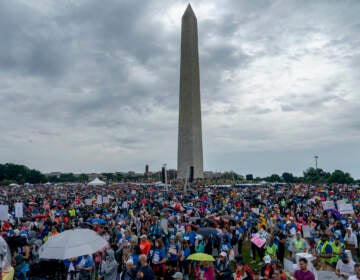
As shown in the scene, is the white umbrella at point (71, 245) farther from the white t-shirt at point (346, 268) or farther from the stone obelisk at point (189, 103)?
→ the stone obelisk at point (189, 103)

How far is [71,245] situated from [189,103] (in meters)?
45.5

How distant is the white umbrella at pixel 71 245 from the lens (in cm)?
692

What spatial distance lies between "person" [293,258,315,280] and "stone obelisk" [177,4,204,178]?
4175 cm

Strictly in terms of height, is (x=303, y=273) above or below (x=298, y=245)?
above

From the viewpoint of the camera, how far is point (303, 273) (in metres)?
6.92

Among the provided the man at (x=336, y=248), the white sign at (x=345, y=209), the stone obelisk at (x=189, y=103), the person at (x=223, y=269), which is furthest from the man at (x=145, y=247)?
the stone obelisk at (x=189, y=103)

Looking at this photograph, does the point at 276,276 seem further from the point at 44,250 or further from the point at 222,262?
the point at 44,250

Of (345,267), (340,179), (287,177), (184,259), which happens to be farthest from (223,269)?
(287,177)

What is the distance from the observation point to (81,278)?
8367 millimetres

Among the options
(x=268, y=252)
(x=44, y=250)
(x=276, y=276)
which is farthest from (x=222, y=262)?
(x=44, y=250)

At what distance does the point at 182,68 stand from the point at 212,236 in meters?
41.8

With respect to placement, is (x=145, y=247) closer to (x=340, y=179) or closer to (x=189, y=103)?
(x=189, y=103)

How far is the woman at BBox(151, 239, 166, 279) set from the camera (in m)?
9.33

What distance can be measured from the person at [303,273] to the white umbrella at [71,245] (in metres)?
3.71
